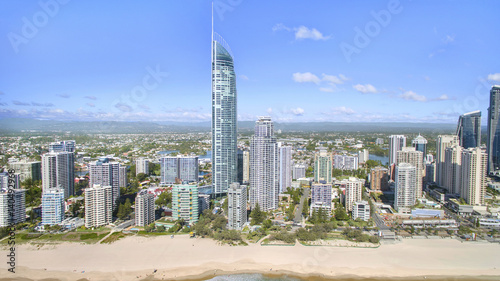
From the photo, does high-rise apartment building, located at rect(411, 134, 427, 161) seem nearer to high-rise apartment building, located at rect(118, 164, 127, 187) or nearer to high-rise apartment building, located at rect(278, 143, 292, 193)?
high-rise apartment building, located at rect(278, 143, 292, 193)

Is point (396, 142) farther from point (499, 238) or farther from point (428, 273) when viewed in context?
point (428, 273)

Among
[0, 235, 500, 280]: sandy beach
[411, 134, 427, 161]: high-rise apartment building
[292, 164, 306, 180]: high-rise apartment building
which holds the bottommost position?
[0, 235, 500, 280]: sandy beach

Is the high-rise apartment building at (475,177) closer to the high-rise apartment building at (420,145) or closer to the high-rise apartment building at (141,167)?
the high-rise apartment building at (420,145)

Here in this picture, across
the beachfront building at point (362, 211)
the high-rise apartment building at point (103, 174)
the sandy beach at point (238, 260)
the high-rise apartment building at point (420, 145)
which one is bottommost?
the sandy beach at point (238, 260)

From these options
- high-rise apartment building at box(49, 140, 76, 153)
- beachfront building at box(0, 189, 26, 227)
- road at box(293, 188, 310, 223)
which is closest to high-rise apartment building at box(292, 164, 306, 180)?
road at box(293, 188, 310, 223)

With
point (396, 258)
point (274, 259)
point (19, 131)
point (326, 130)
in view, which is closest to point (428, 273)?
point (396, 258)

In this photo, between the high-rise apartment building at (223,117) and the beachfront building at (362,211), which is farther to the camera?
the high-rise apartment building at (223,117)

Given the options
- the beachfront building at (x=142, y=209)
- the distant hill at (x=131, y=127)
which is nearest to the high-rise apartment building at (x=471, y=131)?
the distant hill at (x=131, y=127)
